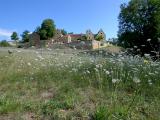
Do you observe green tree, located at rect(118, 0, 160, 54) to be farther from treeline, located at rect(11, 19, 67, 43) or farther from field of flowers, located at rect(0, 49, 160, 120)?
treeline, located at rect(11, 19, 67, 43)

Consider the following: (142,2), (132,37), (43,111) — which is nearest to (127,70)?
(43,111)

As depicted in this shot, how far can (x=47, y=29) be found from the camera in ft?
326

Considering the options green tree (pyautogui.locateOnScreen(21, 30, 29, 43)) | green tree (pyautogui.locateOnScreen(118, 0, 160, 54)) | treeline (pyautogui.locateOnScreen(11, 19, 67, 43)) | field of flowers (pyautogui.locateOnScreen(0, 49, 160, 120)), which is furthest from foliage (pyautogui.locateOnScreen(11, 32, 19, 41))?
field of flowers (pyautogui.locateOnScreen(0, 49, 160, 120))

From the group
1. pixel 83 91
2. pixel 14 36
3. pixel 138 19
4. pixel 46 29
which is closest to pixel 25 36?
pixel 14 36

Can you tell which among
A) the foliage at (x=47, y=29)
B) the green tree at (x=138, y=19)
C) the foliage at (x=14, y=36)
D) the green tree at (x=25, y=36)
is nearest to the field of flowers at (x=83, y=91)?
the green tree at (x=138, y=19)

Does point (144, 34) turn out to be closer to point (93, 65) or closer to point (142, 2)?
point (142, 2)

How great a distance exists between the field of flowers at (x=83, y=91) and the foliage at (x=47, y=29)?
8719 centimetres

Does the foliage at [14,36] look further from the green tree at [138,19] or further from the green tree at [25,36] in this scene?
the green tree at [138,19]

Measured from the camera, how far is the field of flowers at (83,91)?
6727 mm

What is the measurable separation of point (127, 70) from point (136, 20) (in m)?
44.8

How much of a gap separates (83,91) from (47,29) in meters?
91.9

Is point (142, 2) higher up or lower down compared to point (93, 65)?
higher up

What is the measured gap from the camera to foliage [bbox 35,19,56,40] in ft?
320

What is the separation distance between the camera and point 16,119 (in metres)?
6.70
